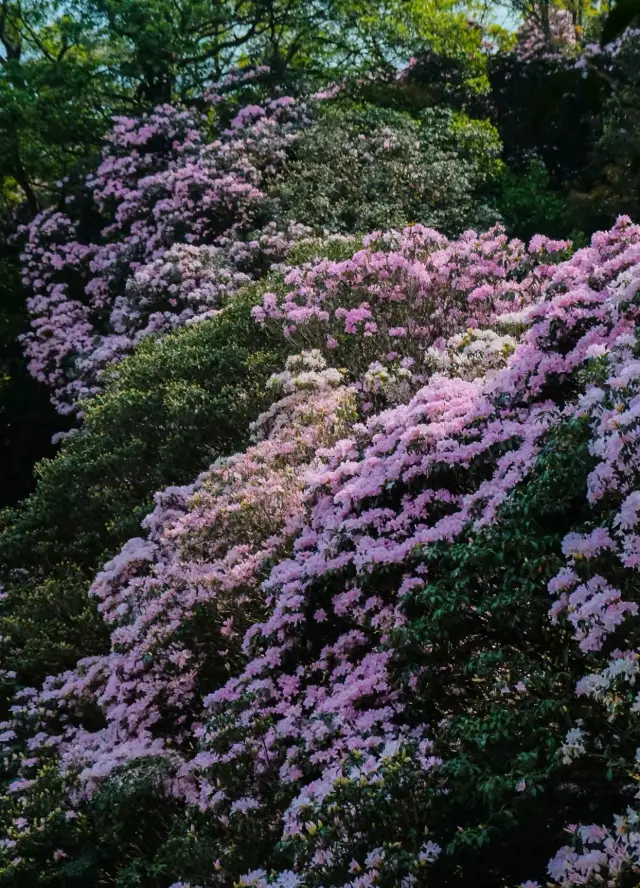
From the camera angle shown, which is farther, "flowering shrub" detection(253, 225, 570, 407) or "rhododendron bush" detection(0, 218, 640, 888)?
"flowering shrub" detection(253, 225, 570, 407)

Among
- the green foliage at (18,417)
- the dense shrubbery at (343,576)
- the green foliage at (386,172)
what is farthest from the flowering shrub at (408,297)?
the green foliage at (18,417)

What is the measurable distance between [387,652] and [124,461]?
5064mm

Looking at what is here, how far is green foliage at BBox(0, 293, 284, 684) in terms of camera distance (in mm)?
8125

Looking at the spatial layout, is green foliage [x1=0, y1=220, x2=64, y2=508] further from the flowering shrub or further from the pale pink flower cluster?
the flowering shrub

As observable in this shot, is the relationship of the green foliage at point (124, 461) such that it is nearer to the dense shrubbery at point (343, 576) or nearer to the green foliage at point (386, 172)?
the dense shrubbery at point (343, 576)

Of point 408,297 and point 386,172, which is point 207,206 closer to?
point 386,172

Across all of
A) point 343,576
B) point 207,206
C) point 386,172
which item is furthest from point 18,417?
point 343,576

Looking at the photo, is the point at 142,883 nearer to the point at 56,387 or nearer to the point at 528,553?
the point at 528,553

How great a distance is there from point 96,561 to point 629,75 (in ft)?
38.9

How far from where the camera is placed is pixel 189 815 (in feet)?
14.9

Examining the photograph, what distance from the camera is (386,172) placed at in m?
13.9

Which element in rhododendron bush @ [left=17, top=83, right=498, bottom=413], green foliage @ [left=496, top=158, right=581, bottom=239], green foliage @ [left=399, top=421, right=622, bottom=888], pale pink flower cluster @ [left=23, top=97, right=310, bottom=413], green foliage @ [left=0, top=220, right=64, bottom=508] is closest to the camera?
green foliage @ [left=399, top=421, right=622, bottom=888]

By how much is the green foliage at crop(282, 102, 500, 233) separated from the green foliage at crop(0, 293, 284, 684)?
4121 millimetres

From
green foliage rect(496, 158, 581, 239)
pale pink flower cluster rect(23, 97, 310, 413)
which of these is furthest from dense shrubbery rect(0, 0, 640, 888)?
green foliage rect(496, 158, 581, 239)
